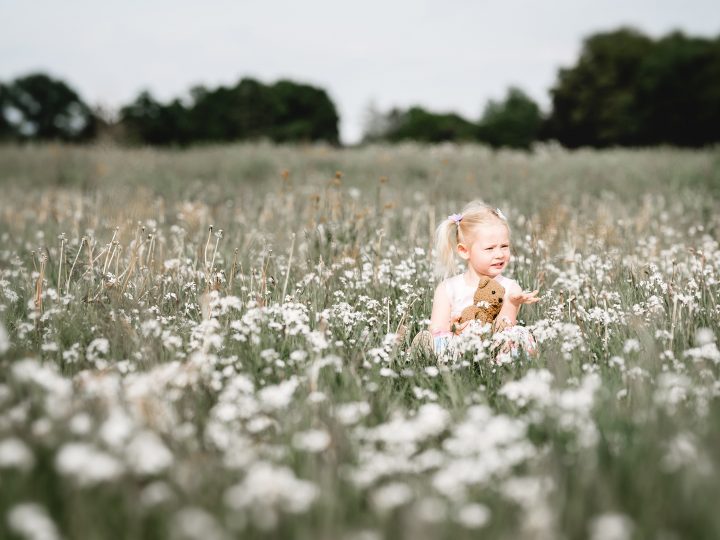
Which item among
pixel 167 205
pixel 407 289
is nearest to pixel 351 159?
pixel 167 205

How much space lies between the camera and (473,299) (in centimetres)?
414

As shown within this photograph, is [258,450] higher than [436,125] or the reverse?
the reverse

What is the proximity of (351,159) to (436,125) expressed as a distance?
69.3m

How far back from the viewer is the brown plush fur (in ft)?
13.2

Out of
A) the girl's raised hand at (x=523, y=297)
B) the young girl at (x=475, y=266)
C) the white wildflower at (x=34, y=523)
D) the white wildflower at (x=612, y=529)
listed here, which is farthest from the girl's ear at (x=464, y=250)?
the white wildflower at (x=34, y=523)

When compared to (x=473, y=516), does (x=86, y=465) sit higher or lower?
higher

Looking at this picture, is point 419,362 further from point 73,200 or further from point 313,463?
point 73,200

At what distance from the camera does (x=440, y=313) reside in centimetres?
416

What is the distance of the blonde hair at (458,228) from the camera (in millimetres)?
4289

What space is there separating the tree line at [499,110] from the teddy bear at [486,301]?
16658mm

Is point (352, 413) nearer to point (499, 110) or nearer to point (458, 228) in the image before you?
point (458, 228)

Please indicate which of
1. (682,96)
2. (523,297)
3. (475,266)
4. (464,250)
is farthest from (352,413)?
(682,96)

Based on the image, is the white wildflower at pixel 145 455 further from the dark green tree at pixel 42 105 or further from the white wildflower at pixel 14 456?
the dark green tree at pixel 42 105

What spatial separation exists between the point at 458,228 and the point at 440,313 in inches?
25.3
